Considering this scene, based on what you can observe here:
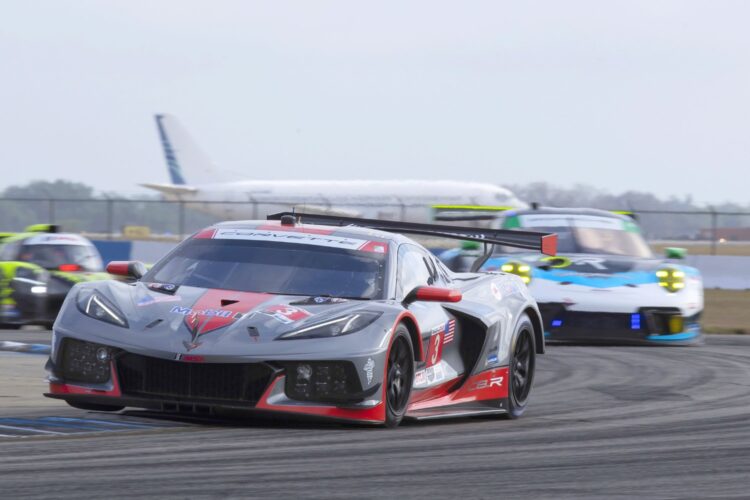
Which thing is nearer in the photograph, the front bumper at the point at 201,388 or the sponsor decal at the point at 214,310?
the front bumper at the point at 201,388

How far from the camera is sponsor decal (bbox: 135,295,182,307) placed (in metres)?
6.95

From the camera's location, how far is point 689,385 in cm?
1051

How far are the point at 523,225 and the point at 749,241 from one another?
17455mm

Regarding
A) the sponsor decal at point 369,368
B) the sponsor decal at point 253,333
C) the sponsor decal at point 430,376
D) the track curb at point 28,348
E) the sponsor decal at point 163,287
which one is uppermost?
the sponsor decal at point 163,287

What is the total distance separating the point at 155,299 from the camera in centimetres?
701

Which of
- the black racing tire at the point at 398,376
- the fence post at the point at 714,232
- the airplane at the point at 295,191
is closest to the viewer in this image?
the black racing tire at the point at 398,376

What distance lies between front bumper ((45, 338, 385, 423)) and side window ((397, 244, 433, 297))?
110cm

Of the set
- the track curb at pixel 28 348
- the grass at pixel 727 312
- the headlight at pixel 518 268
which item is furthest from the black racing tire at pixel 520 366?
the grass at pixel 727 312

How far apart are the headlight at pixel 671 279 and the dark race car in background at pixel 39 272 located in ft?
21.8

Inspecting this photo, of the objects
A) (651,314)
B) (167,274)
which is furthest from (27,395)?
(651,314)

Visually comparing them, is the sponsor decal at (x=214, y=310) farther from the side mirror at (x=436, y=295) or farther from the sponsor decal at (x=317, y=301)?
the side mirror at (x=436, y=295)

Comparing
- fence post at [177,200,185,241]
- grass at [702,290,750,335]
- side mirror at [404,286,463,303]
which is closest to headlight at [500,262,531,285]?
grass at [702,290,750,335]

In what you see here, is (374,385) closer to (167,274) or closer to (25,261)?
(167,274)

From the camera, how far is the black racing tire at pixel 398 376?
6.93 meters
